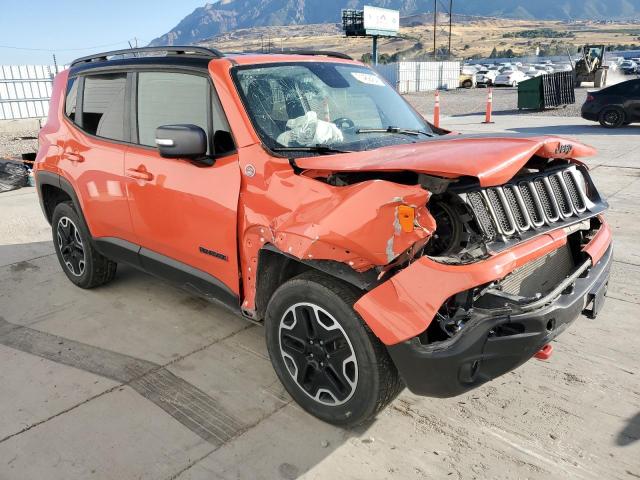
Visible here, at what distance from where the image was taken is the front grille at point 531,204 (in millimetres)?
2385

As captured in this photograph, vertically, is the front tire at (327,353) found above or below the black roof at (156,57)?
below

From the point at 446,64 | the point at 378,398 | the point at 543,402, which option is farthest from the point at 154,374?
the point at 446,64

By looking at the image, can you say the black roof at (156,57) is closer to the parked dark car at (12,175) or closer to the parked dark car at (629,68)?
the parked dark car at (12,175)

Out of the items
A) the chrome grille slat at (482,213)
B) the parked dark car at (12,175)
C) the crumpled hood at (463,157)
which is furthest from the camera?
the parked dark car at (12,175)

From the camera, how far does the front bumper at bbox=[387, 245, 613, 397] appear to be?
2.18m

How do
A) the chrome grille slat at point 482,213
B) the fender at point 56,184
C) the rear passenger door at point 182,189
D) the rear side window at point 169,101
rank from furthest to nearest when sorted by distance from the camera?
the fender at point 56,184, the rear side window at point 169,101, the rear passenger door at point 182,189, the chrome grille slat at point 482,213

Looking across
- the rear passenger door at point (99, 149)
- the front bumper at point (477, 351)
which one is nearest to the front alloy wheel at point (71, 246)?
the rear passenger door at point (99, 149)

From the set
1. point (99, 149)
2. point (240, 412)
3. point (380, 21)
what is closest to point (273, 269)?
point (240, 412)

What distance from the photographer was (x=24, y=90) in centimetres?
1675

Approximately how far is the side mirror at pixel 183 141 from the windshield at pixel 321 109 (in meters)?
0.32

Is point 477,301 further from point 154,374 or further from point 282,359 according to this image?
point 154,374

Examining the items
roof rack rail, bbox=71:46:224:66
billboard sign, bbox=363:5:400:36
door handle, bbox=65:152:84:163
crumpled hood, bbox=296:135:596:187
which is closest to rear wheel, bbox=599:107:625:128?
crumpled hood, bbox=296:135:596:187

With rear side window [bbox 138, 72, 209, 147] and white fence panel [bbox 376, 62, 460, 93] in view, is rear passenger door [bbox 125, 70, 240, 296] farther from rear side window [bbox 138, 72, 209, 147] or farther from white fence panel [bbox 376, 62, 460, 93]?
white fence panel [bbox 376, 62, 460, 93]

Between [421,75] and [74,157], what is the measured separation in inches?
1426
